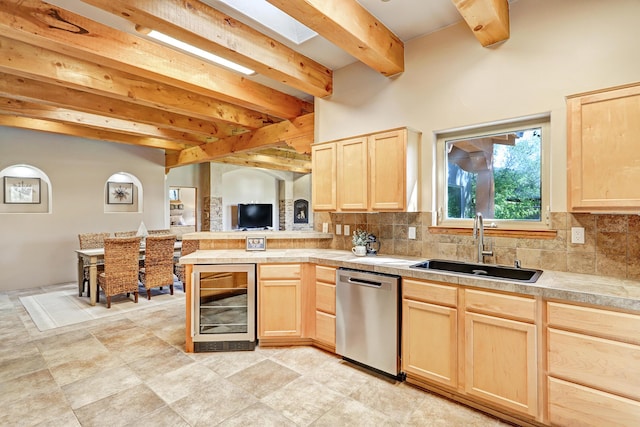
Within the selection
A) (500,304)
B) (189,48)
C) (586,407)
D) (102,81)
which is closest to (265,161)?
(102,81)

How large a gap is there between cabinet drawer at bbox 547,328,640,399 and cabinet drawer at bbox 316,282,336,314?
5.40ft

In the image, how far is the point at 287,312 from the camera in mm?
3125

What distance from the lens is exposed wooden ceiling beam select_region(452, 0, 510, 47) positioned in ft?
6.99

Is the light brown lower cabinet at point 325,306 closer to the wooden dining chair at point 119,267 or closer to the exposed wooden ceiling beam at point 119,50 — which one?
the exposed wooden ceiling beam at point 119,50

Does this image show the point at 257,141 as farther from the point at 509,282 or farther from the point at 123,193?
the point at 509,282

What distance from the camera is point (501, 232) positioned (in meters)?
2.61

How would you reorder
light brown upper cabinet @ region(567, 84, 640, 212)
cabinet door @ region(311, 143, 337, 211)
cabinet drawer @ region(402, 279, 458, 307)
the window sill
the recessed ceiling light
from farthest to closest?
cabinet door @ region(311, 143, 337, 211)
the recessed ceiling light
the window sill
cabinet drawer @ region(402, 279, 458, 307)
light brown upper cabinet @ region(567, 84, 640, 212)

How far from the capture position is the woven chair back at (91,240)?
5.32m

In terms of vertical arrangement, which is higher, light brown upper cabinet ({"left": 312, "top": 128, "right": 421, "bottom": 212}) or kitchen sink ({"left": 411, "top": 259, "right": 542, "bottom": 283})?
light brown upper cabinet ({"left": 312, "top": 128, "right": 421, "bottom": 212})

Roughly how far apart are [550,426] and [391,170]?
6.87ft

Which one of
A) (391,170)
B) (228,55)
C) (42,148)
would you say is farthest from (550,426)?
(42,148)

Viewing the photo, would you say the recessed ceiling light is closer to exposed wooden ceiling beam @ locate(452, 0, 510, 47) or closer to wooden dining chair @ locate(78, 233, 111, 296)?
exposed wooden ceiling beam @ locate(452, 0, 510, 47)

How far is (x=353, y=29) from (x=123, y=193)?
20.6 feet

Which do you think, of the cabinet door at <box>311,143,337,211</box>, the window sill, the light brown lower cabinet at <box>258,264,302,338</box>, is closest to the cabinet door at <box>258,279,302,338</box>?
the light brown lower cabinet at <box>258,264,302,338</box>
